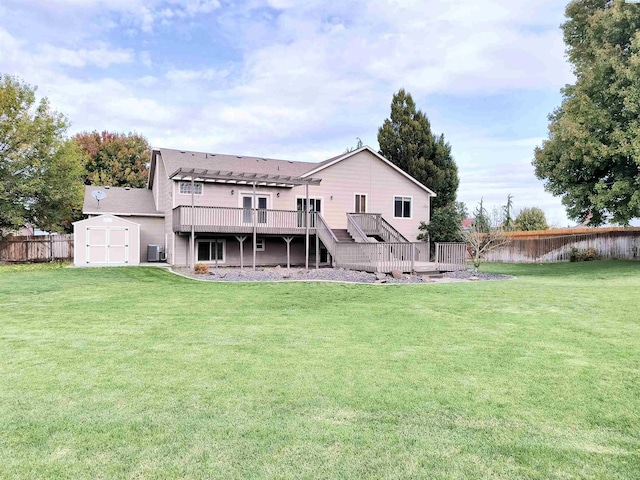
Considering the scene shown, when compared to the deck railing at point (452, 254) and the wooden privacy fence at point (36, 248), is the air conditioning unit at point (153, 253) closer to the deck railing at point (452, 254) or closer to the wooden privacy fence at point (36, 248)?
the wooden privacy fence at point (36, 248)

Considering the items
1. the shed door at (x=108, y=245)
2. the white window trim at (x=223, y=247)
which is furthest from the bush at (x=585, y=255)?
the shed door at (x=108, y=245)

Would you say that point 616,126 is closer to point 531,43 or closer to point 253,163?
point 531,43

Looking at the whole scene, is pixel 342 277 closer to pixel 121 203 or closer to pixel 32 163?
pixel 121 203

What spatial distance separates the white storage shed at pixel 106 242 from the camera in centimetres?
1911

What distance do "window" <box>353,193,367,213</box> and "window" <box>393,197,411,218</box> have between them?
1.87m

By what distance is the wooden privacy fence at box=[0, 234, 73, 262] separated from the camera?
2412 cm

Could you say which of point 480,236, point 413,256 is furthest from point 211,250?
point 480,236

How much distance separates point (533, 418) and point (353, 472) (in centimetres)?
171

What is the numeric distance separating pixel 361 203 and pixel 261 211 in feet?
19.2

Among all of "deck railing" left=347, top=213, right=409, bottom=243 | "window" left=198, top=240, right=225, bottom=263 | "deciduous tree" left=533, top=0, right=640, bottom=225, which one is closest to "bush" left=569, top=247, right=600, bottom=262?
"deciduous tree" left=533, top=0, right=640, bottom=225

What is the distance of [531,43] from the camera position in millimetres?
16547

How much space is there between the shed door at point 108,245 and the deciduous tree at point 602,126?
19.6 m

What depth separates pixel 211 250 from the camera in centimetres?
2056

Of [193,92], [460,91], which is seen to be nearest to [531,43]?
[460,91]
